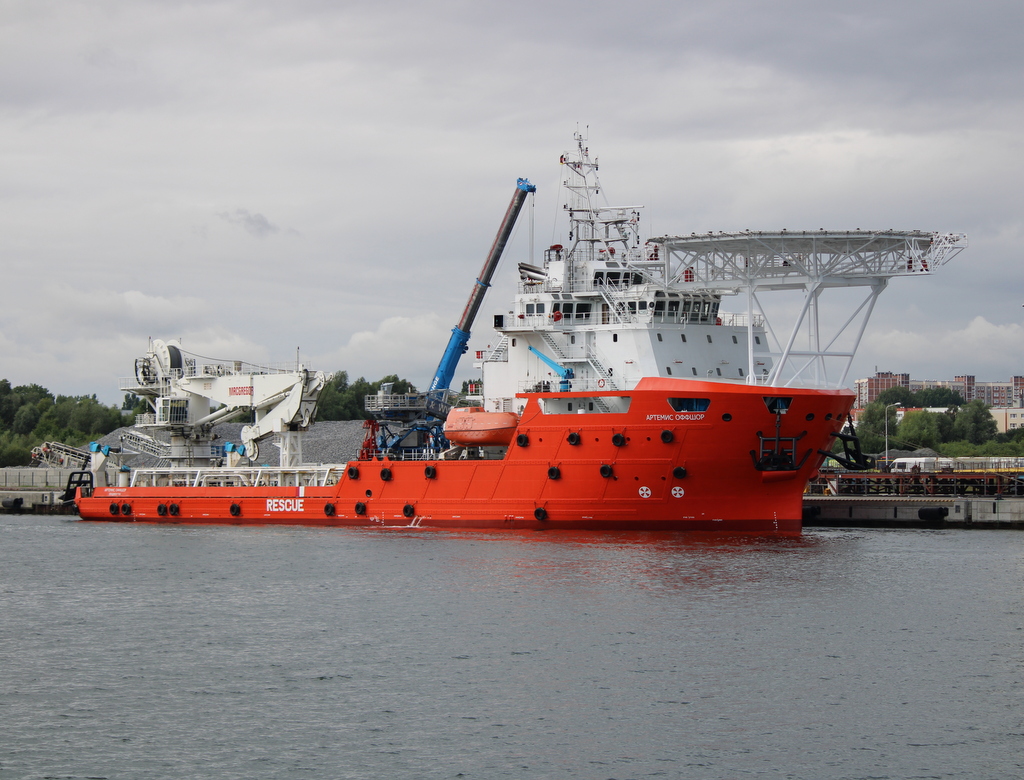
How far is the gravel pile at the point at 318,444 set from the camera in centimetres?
6981

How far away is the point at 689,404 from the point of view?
3309 centimetres

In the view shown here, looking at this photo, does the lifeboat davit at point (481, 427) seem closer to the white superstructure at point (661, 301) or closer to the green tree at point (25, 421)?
the white superstructure at point (661, 301)

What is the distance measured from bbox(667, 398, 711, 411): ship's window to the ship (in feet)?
0.15

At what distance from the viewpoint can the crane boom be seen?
138 feet

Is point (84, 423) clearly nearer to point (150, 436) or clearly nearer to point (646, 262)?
point (150, 436)

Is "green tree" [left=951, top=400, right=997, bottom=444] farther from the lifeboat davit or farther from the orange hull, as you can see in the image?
the lifeboat davit

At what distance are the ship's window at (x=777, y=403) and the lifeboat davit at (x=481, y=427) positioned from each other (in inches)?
319

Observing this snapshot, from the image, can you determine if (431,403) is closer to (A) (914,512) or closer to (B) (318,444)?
(A) (914,512)

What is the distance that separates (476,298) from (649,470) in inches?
473

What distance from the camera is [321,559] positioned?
32094 millimetres

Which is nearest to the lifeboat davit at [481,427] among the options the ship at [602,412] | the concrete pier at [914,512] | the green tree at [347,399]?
the ship at [602,412]

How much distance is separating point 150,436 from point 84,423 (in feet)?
177

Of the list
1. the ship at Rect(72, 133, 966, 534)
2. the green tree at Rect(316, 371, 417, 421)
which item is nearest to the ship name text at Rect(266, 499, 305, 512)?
the ship at Rect(72, 133, 966, 534)

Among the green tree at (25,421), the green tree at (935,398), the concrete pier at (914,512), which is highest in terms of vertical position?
the green tree at (935,398)
